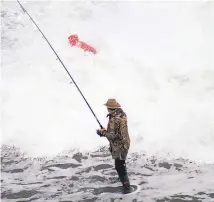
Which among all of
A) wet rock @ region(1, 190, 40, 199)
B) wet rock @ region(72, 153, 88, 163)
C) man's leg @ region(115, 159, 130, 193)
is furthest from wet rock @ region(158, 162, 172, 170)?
wet rock @ region(1, 190, 40, 199)

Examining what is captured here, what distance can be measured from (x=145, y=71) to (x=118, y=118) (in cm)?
530

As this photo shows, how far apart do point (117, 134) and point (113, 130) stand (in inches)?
3.7

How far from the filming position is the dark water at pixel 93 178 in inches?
255

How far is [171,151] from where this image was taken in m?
7.95

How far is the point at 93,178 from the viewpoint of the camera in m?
7.10

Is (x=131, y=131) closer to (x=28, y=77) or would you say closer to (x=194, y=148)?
(x=194, y=148)

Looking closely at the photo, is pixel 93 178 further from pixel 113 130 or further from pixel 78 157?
pixel 113 130

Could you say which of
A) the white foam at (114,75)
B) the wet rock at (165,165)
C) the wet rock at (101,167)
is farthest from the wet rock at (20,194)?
the wet rock at (165,165)

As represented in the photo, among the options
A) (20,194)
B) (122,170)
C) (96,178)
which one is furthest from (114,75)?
(20,194)

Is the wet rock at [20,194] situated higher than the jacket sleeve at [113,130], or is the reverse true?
the jacket sleeve at [113,130]

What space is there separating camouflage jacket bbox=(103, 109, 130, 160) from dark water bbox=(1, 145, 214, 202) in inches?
30.1

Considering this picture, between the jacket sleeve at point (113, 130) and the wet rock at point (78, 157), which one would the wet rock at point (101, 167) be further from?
the jacket sleeve at point (113, 130)

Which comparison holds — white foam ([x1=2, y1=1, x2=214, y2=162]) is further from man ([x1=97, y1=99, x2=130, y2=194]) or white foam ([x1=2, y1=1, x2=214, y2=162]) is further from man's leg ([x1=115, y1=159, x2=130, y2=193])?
man ([x1=97, y1=99, x2=130, y2=194])

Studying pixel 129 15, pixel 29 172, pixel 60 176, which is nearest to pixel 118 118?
pixel 60 176
